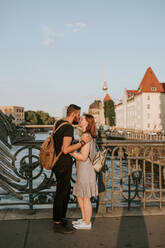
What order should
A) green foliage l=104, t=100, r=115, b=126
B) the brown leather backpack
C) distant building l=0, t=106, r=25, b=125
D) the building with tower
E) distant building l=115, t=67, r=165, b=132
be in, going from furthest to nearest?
distant building l=0, t=106, r=25, b=125 < the building with tower < green foliage l=104, t=100, r=115, b=126 < distant building l=115, t=67, r=165, b=132 < the brown leather backpack

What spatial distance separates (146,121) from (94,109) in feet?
317

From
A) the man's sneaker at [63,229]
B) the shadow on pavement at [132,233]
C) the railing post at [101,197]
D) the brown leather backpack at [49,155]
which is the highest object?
the brown leather backpack at [49,155]

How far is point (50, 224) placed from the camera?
3.71m

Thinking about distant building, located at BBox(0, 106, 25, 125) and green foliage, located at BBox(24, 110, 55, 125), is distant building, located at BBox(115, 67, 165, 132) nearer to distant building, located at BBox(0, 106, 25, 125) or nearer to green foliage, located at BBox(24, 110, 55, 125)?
green foliage, located at BBox(24, 110, 55, 125)

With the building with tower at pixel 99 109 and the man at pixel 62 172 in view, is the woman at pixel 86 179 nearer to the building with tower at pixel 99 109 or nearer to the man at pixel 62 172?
the man at pixel 62 172

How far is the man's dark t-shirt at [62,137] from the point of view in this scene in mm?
3361

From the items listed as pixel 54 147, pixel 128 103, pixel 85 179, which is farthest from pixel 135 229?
pixel 128 103

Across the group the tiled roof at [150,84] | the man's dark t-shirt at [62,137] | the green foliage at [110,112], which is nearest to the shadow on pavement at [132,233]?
the man's dark t-shirt at [62,137]

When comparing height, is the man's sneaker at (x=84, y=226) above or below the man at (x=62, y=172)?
below

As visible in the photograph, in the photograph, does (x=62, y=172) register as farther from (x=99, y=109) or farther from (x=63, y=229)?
(x=99, y=109)

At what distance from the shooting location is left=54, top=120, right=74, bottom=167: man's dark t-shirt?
3.36 meters

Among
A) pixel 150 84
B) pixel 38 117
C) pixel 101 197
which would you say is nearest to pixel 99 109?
pixel 38 117

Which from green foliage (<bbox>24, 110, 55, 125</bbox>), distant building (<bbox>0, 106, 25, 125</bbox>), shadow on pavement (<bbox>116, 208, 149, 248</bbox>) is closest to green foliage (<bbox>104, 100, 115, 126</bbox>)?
green foliage (<bbox>24, 110, 55, 125</bbox>)

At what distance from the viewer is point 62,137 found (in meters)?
3.44
